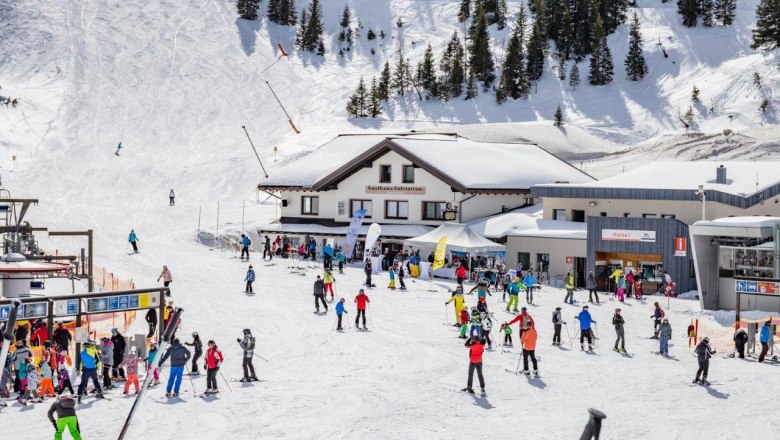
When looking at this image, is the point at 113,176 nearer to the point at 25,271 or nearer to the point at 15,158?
the point at 15,158

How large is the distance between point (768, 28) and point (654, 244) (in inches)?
2672

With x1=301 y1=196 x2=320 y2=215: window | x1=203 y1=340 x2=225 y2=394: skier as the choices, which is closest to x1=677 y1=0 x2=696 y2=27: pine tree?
x1=301 y1=196 x2=320 y2=215: window

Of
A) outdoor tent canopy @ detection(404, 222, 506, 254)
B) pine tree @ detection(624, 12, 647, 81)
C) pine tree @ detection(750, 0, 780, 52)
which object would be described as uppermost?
pine tree @ detection(750, 0, 780, 52)

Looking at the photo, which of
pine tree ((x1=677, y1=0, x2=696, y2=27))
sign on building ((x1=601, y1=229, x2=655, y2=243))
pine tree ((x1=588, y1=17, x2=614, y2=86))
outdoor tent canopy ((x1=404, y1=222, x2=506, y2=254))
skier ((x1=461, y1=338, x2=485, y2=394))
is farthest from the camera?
pine tree ((x1=677, y1=0, x2=696, y2=27))

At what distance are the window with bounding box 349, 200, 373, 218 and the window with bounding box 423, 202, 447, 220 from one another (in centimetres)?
281

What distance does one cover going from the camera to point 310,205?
53188 millimetres

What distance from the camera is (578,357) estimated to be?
83.0 ft

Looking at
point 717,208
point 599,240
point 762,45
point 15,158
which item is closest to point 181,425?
point 599,240

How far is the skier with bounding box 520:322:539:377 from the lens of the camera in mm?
22359

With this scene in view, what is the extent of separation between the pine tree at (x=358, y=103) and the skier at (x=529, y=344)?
2748 inches

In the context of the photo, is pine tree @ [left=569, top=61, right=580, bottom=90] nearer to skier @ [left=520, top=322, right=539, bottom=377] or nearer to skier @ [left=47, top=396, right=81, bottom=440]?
skier @ [left=520, top=322, right=539, bottom=377]

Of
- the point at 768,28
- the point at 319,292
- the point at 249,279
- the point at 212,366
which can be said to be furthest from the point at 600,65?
the point at 212,366

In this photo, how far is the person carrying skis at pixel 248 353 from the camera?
71.9 feet

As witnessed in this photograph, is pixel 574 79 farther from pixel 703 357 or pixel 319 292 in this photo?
pixel 703 357
